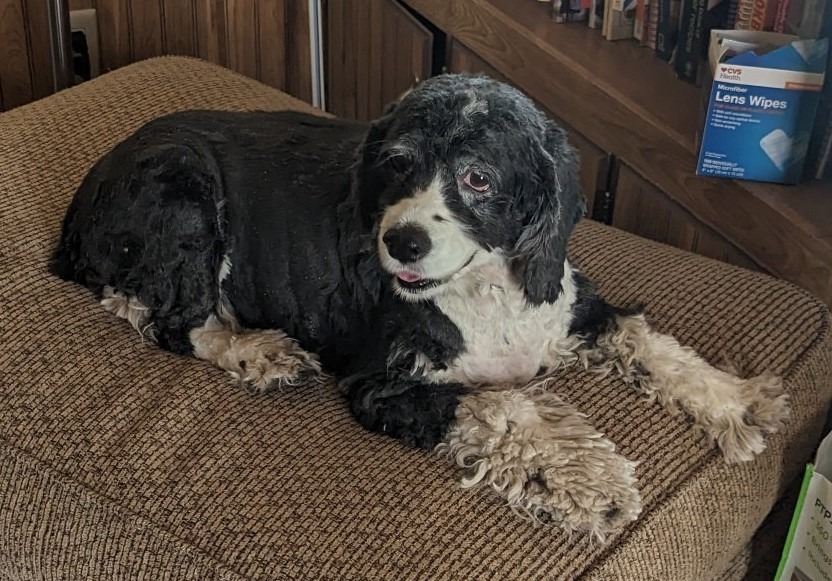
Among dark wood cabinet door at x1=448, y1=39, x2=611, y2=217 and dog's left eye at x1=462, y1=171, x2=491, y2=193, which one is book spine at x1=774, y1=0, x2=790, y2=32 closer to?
dark wood cabinet door at x1=448, y1=39, x2=611, y2=217

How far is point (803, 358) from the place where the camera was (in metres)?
1.76

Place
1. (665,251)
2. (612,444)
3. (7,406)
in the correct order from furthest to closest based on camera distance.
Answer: (665,251) < (7,406) < (612,444)

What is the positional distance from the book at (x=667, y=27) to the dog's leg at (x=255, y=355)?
3.88 feet

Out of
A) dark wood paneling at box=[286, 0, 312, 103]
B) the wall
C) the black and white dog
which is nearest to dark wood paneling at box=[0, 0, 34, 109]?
the wall

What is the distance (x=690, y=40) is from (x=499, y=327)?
38.7 inches

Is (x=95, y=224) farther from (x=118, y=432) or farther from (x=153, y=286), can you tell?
(x=118, y=432)

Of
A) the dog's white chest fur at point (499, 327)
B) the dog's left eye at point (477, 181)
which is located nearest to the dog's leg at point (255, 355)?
the dog's white chest fur at point (499, 327)

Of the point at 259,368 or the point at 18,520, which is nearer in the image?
the point at 18,520

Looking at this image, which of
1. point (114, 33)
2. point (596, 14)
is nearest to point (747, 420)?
point (596, 14)

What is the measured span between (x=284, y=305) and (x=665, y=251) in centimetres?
78

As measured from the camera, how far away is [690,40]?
2.24 m

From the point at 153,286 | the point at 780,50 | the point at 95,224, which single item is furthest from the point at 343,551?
the point at 780,50

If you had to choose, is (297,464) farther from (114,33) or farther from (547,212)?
(114,33)

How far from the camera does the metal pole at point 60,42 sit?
2936 millimetres
